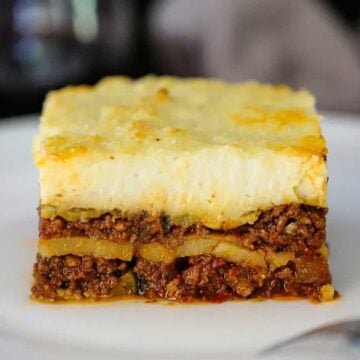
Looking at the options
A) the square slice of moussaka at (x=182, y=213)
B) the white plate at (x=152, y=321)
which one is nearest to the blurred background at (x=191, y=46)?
the white plate at (x=152, y=321)

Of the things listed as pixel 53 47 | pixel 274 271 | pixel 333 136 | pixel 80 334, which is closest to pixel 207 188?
pixel 274 271

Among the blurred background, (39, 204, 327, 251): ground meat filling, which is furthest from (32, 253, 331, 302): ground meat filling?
the blurred background

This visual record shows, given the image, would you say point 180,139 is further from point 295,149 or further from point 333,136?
point 333,136

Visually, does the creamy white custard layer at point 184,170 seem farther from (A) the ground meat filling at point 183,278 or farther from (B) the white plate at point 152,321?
(B) the white plate at point 152,321

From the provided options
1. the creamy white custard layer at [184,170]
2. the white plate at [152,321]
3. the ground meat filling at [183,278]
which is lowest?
the white plate at [152,321]

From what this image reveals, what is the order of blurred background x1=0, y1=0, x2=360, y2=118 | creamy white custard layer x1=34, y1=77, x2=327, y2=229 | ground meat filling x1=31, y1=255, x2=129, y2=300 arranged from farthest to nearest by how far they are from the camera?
1. blurred background x1=0, y1=0, x2=360, y2=118
2. ground meat filling x1=31, y1=255, x2=129, y2=300
3. creamy white custard layer x1=34, y1=77, x2=327, y2=229

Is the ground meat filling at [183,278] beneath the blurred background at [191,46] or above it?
beneath

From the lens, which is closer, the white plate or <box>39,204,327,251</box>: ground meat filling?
the white plate

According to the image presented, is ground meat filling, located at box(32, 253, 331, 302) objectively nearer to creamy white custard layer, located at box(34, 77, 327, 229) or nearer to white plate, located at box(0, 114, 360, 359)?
white plate, located at box(0, 114, 360, 359)
